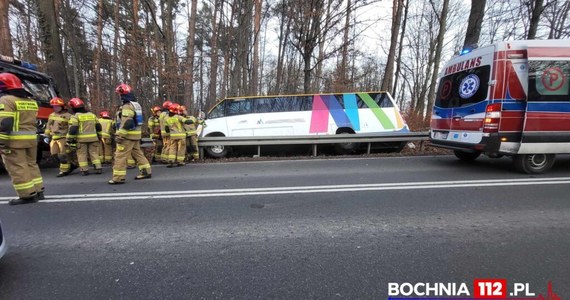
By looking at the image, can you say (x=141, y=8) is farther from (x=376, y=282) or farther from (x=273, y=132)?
(x=376, y=282)

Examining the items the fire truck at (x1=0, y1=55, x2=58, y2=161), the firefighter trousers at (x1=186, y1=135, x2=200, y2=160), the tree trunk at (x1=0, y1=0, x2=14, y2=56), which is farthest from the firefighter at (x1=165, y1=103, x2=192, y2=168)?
the tree trunk at (x1=0, y1=0, x2=14, y2=56)

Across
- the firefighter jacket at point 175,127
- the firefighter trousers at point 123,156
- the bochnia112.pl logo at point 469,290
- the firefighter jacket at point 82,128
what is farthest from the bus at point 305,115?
the bochnia112.pl logo at point 469,290

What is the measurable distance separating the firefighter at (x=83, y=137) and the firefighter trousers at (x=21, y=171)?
2111 mm

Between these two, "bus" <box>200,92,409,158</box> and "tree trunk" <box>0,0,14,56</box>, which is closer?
"bus" <box>200,92,409,158</box>

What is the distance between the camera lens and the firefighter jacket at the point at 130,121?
5.70m

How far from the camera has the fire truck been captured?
23.5 feet

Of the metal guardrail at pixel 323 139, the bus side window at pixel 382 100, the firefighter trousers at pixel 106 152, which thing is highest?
the bus side window at pixel 382 100

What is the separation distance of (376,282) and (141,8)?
19380mm

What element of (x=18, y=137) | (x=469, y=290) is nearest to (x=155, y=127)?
(x=18, y=137)

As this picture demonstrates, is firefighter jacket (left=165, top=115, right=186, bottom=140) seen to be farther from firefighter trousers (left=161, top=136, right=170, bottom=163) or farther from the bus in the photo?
the bus

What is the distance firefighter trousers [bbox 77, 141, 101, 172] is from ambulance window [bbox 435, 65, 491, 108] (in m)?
8.26

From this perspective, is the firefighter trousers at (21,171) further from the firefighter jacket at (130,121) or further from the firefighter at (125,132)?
the firefighter jacket at (130,121)

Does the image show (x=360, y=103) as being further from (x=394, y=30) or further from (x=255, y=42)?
(x=255, y=42)

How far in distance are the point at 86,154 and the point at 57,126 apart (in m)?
0.95
